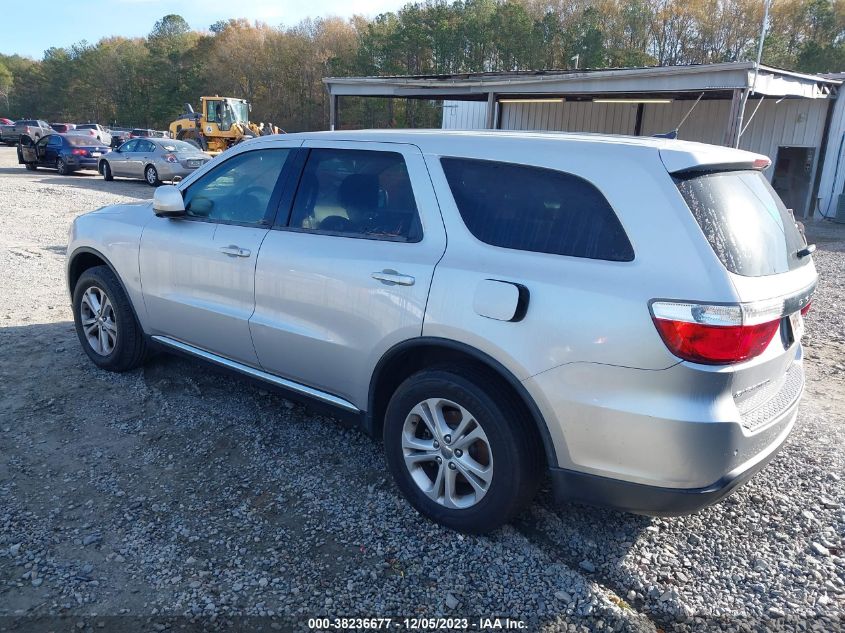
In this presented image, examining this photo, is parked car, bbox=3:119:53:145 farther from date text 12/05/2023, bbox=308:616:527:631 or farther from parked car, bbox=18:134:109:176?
date text 12/05/2023, bbox=308:616:527:631

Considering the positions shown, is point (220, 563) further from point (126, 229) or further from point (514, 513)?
point (126, 229)

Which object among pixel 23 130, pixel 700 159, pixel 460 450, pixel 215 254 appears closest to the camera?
pixel 700 159

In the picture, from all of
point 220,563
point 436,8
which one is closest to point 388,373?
point 220,563

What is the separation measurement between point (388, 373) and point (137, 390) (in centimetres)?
227

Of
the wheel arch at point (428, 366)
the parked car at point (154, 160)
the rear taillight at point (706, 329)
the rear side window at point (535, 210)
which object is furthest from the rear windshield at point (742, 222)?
the parked car at point (154, 160)

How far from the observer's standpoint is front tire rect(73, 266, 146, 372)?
15.1 feet

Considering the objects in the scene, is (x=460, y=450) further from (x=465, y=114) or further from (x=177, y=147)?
(x=465, y=114)

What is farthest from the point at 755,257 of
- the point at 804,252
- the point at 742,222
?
the point at 804,252

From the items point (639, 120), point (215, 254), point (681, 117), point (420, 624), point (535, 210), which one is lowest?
point (420, 624)

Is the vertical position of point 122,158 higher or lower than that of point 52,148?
lower

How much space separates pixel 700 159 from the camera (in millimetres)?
2574

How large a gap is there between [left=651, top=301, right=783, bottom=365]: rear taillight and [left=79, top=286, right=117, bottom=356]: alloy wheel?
12.8 feet

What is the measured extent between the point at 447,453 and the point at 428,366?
42 centimetres

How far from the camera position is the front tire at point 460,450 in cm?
273
